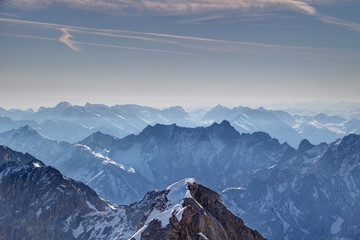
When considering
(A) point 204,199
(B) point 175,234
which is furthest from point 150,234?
(A) point 204,199

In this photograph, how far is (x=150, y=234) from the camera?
8838 cm

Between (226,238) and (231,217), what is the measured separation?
14.3m

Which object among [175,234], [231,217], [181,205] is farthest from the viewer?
[231,217]

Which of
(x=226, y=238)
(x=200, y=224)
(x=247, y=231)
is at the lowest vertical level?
(x=247, y=231)

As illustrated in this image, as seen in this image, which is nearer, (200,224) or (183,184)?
(200,224)

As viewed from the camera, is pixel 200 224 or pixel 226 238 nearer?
pixel 200 224

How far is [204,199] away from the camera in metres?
113

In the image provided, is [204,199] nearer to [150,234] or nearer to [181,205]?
[181,205]

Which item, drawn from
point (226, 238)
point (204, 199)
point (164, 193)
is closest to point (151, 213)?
point (164, 193)

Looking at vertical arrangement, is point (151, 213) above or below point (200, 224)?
below

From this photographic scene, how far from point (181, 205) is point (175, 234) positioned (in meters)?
11.1

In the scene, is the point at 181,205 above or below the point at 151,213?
above

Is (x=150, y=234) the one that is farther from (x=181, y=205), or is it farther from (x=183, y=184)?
(x=183, y=184)

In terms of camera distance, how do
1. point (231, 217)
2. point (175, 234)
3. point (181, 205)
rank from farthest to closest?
point (231, 217), point (181, 205), point (175, 234)
